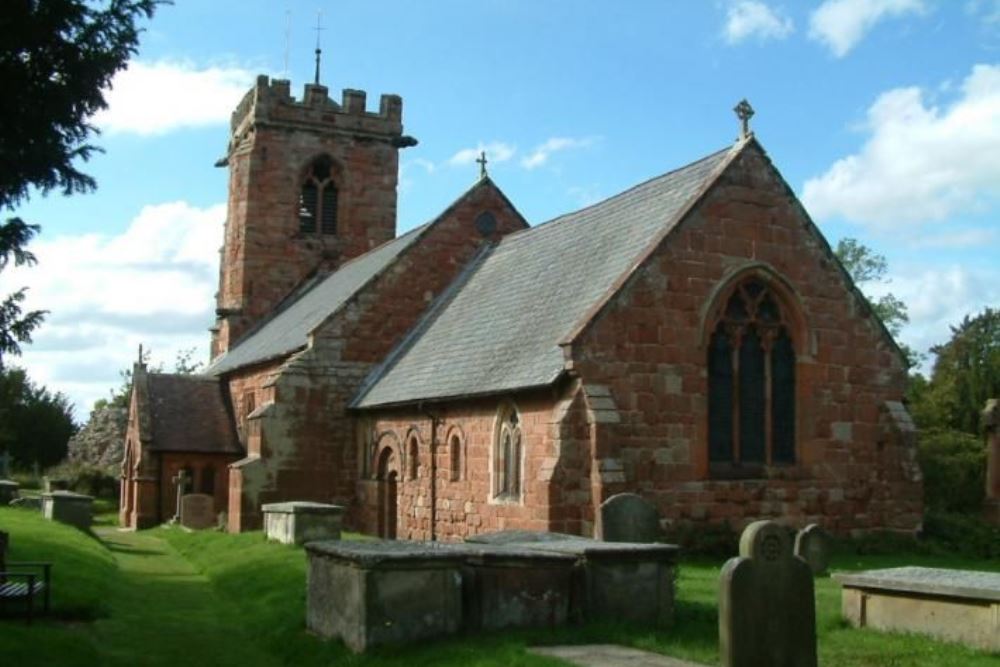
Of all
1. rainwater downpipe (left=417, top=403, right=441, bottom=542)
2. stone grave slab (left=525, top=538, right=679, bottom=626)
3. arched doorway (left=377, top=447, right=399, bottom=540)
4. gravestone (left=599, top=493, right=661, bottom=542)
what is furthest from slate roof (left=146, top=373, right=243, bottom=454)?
stone grave slab (left=525, top=538, right=679, bottom=626)

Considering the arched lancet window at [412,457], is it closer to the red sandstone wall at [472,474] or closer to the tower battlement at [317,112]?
the red sandstone wall at [472,474]

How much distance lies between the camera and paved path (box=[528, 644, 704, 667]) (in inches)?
395

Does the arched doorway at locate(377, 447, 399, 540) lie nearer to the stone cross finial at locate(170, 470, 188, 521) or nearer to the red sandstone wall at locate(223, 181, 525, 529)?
the red sandstone wall at locate(223, 181, 525, 529)

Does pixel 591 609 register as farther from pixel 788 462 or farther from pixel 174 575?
pixel 174 575

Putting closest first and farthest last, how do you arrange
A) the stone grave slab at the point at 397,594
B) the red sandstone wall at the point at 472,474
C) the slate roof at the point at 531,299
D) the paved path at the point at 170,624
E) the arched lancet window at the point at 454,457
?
the stone grave slab at the point at 397,594 < the paved path at the point at 170,624 < the red sandstone wall at the point at 472,474 < the slate roof at the point at 531,299 < the arched lancet window at the point at 454,457

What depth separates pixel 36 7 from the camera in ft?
37.2

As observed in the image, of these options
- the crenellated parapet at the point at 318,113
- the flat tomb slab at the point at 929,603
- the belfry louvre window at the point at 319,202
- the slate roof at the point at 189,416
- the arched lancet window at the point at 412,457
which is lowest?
the flat tomb slab at the point at 929,603

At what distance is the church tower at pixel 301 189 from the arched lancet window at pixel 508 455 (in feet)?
67.7

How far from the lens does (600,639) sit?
37.6ft

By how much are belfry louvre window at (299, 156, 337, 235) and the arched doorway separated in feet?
51.3

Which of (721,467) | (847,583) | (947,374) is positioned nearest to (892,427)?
(721,467)

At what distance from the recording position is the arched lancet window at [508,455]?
2036 centimetres

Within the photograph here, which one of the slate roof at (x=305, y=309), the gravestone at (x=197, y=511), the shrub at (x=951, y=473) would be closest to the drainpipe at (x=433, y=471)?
the slate roof at (x=305, y=309)

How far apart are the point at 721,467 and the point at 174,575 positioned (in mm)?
10166
